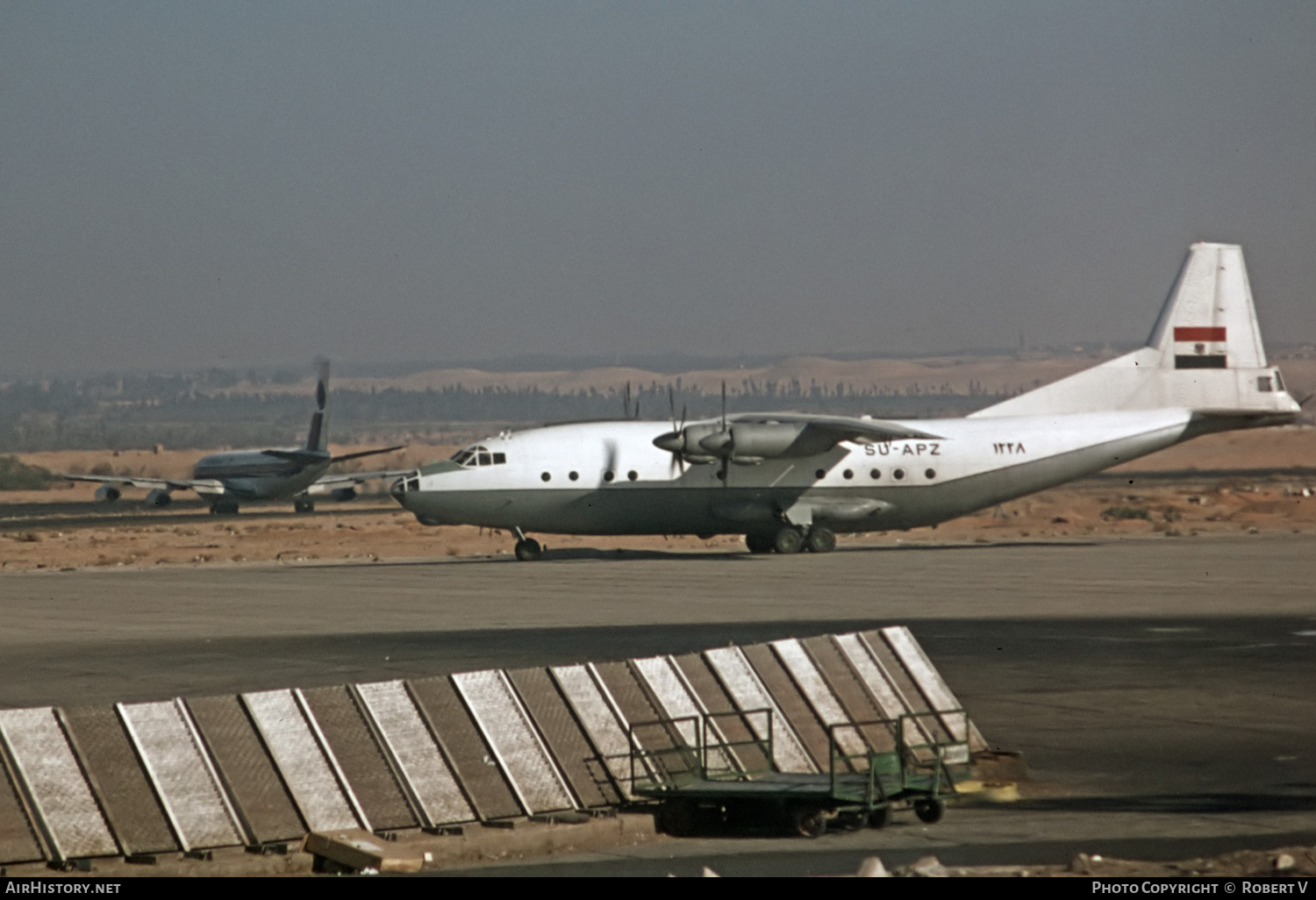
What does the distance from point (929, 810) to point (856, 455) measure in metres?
33.3

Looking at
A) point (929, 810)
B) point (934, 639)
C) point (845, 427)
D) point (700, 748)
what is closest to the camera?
point (929, 810)

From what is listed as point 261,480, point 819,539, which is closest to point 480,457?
point 819,539

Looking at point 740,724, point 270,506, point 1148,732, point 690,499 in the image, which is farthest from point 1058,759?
point 270,506

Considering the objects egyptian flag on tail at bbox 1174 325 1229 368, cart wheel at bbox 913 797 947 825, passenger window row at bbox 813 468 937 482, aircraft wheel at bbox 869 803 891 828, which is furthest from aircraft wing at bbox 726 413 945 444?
aircraft wheel at bbox 869 803 891 828

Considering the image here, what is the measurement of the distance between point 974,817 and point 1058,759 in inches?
109

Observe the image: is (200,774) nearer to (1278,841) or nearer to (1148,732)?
(1278,841)

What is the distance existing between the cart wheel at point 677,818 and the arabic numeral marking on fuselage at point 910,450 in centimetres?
3345

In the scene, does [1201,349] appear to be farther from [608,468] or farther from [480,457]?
[480,457]

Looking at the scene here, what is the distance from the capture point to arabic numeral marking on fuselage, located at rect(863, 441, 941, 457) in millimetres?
46719

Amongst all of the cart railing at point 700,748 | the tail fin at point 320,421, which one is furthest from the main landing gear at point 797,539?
the tail fin at point 320,421

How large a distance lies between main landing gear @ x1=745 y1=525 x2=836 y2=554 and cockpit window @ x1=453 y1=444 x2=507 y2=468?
7.64 metres

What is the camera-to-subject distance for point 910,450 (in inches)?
1841
